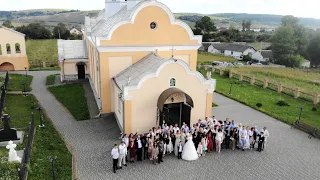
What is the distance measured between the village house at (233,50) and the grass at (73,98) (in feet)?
169

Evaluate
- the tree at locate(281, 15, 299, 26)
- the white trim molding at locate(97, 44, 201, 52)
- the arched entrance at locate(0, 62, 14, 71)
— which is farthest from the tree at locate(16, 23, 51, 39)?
the tree at locate(281, 15, 299, 26)

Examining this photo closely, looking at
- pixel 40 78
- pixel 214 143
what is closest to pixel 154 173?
pixel 214 143

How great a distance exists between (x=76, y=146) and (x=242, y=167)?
8.40 metres

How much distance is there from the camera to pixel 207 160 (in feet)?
43.7

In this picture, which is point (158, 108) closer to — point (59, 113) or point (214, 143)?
point (214, 143)

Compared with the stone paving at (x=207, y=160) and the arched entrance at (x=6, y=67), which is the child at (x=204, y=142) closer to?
the stone paving at (x=207, y=160)

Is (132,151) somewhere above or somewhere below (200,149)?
above

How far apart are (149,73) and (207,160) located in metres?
5.47

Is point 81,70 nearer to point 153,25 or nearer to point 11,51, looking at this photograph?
point 11,51

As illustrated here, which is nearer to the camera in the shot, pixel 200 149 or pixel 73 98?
pixel 200 149

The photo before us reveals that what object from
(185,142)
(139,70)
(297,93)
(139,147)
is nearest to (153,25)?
(139,70)

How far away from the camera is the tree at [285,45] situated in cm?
6488

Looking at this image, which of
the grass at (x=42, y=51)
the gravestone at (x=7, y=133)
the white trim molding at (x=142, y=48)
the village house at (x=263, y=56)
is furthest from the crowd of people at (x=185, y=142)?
the village house at (x=263, y=56)

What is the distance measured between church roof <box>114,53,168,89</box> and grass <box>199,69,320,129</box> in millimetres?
9883
